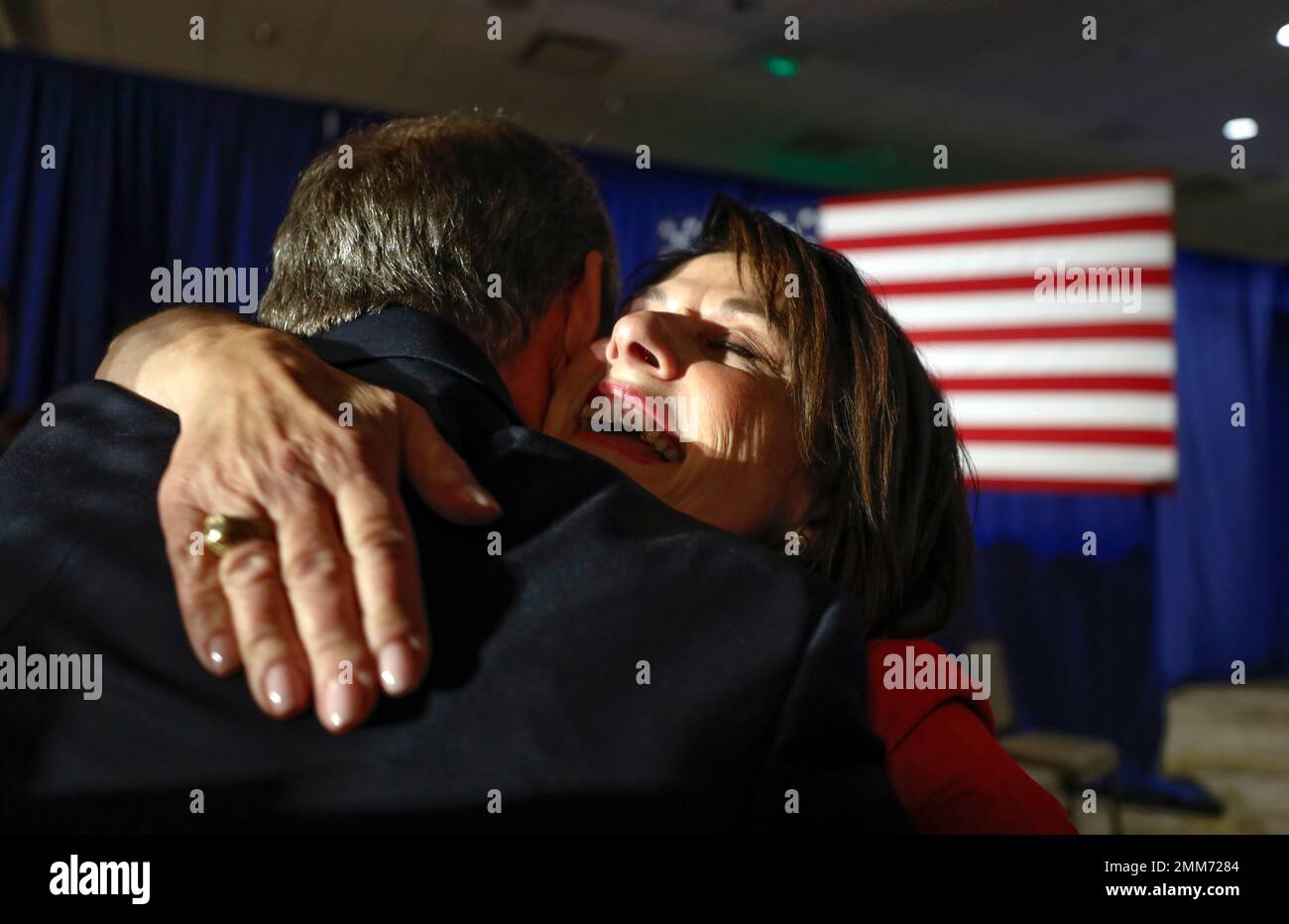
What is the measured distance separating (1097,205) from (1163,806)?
2.73 m

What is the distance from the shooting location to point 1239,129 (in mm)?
4848

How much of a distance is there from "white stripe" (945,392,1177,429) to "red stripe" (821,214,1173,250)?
1.94ft

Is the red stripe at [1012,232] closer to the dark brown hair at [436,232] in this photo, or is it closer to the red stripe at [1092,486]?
the red stripe at [1092,486]

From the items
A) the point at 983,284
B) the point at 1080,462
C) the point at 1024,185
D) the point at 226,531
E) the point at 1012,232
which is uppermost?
the point at 1024,185

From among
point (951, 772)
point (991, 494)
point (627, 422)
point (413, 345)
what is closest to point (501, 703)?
point (413, 345)

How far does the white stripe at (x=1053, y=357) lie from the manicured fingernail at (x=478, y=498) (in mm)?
3224

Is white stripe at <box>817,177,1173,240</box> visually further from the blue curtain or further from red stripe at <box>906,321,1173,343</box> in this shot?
the blue curtain

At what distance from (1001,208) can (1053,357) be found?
0.60 metres

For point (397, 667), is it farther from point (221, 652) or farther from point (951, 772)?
point (951, 772)

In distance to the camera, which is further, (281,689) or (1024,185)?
(1024,185)

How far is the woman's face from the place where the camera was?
1.22 m

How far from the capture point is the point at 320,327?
927 millimetres

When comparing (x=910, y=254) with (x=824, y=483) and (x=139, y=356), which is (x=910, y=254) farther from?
(x=139, y=356)
